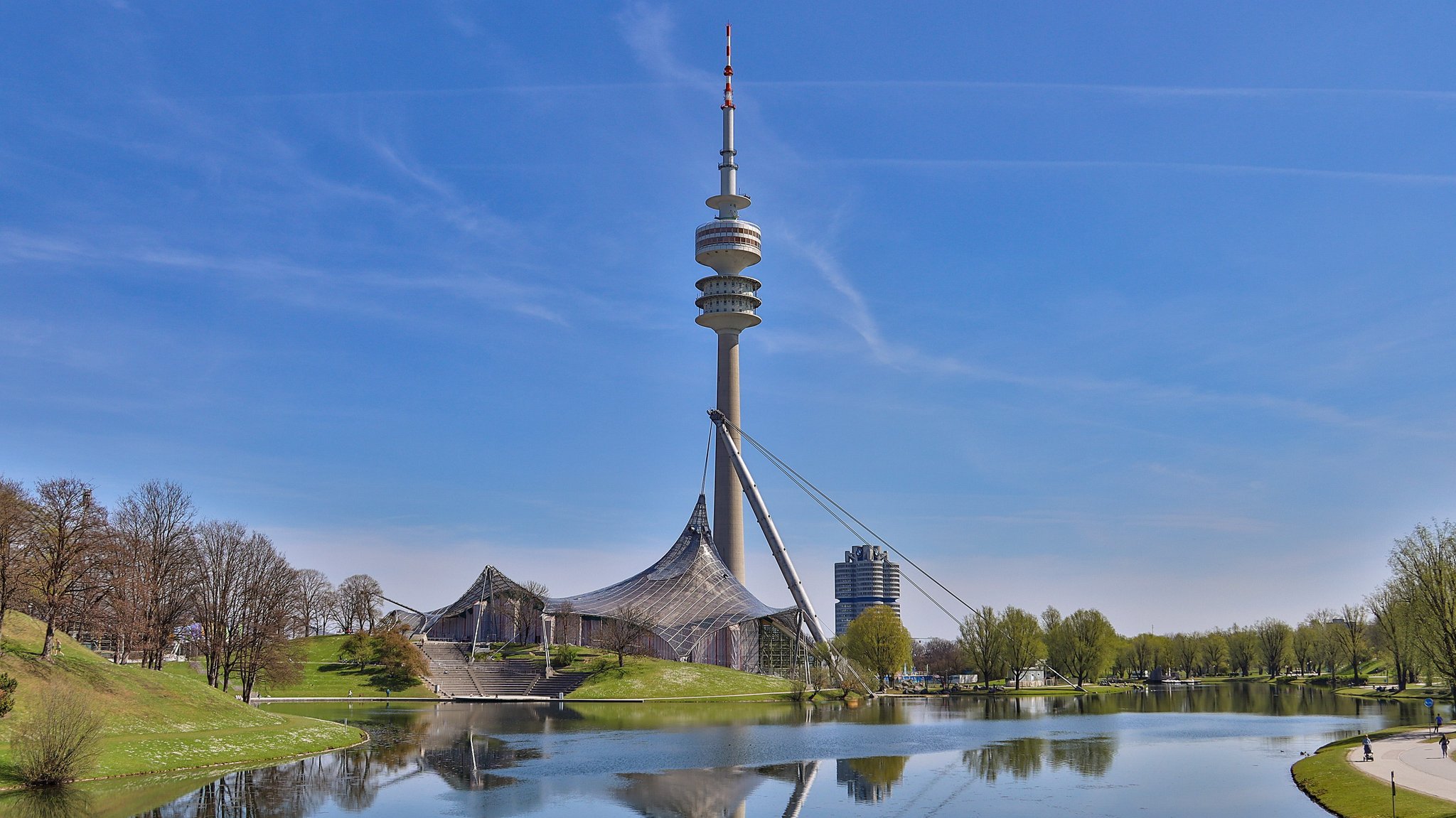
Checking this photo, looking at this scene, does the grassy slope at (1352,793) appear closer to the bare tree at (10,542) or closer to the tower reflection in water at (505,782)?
the tower reflection in water at (505,782)

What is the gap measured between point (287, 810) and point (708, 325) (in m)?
118

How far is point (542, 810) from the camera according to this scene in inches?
1182

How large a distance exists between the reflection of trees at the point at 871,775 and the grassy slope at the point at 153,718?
69.2 feet

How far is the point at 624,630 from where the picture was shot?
330 feet

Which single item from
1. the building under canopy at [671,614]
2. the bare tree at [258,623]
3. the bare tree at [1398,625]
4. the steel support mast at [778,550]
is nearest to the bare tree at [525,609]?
the building under canopy at [671,614]

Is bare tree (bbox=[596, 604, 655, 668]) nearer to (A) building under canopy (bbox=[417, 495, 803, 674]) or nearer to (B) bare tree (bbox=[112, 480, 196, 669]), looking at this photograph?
(A) building under canopy (bbox=[417, 495, 803, 674])

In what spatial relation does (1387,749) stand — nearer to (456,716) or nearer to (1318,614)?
(456,716)

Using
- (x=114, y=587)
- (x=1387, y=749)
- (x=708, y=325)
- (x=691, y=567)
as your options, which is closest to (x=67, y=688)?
(x=114, y=587)

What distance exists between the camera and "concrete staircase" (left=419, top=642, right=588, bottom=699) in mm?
90188

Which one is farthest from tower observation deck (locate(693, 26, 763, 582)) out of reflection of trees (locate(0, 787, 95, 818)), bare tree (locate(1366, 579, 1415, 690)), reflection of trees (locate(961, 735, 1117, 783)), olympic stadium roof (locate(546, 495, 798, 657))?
reflection of trees (locate(0, 787, 95, 818))

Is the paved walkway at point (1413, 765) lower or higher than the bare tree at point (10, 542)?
lower

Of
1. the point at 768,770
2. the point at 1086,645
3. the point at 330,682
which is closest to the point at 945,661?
the point at 1086,645

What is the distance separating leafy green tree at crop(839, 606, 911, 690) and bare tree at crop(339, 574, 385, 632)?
4938 centimetres

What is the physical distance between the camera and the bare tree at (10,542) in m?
42.3
